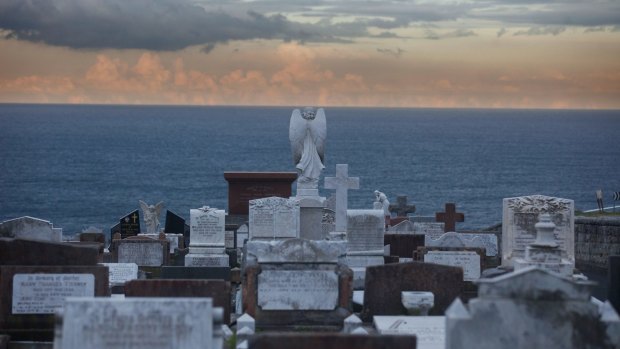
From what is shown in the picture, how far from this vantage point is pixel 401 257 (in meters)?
22.0

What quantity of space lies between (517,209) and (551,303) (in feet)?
30.6

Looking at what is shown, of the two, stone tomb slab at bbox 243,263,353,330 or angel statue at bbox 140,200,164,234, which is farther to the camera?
angel statue at bbox 140,200,164,234

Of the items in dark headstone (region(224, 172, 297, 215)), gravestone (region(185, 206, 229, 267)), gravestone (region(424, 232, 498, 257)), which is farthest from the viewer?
dark headstone (region(224, 172, 297, 215))

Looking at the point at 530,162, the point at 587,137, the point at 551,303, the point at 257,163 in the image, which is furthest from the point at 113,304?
the point at 587,137

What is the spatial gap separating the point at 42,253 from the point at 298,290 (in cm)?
307

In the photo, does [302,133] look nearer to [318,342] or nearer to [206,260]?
[206,260]

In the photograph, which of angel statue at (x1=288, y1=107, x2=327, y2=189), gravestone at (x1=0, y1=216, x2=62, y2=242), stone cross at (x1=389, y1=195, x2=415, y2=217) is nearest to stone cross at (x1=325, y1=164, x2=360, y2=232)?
angel statue at (x1=288, y1=107, x2=327, y2=189)

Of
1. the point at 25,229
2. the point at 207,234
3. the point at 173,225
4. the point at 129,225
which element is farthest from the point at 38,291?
the point at 173,225

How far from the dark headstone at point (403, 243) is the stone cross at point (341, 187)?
1233mm

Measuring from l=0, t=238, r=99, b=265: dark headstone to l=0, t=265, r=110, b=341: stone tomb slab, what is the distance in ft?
0.70

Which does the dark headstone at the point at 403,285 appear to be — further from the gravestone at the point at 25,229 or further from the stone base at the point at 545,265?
the gravestone at the point at 25,229

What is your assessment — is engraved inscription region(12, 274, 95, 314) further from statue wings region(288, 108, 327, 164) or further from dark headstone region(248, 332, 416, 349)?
statue wings region(288, 108, 327, 164)

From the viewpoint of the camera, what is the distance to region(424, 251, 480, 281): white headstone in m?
18.5

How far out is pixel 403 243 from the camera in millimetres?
22453
